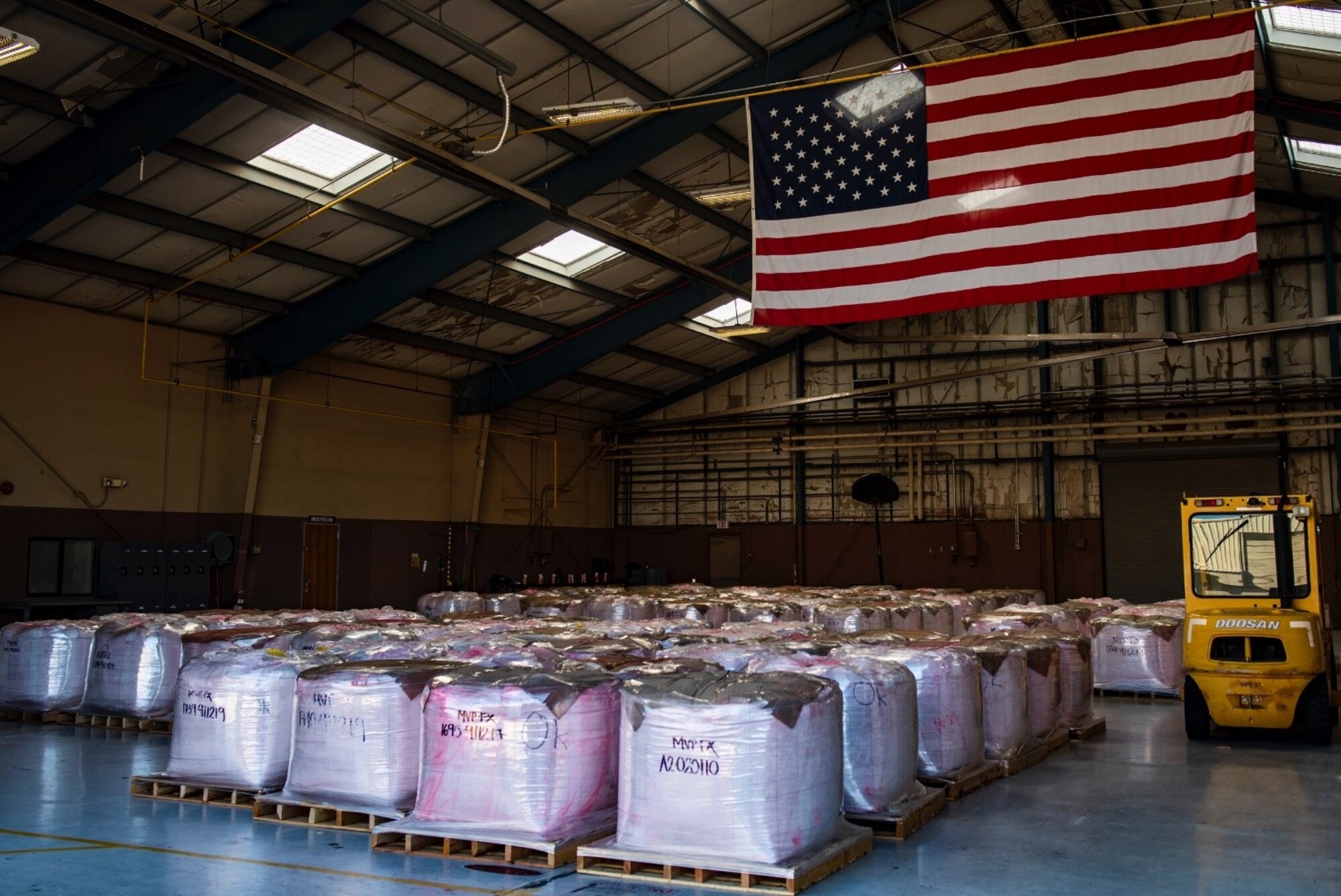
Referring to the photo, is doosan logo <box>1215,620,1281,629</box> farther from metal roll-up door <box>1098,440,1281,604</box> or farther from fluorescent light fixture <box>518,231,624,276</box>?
metal roll-up door <box>1098,440,1281,604</box>

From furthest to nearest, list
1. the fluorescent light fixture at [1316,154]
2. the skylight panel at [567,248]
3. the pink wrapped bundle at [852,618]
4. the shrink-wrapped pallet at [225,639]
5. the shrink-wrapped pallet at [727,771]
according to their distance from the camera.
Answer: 1. the skylight panel at [567,248]
2. the fluorescent light fixture at [1316,154]
3. the pink wrapped bundle at [852,618]
4. the shrink-wrapped pallet at [225,639]
5. the shrink-wrapped pallet at [727,771]

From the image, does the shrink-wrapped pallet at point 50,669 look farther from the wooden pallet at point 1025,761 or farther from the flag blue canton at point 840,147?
the wooden pallet at point 1025,761

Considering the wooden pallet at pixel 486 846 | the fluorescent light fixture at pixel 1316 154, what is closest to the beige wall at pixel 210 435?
the wooden pallet at pixel 486 846

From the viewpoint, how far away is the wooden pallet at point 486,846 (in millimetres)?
5953

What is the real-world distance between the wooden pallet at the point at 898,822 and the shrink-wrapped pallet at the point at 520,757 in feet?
5.29

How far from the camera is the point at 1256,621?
9531 mm

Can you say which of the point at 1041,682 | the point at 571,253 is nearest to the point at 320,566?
the point at 571,253

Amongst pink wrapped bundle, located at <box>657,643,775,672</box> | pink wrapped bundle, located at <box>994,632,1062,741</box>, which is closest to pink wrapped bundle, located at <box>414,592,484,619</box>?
pink wrapped bundle, located at <box>657,643,775,672</box>

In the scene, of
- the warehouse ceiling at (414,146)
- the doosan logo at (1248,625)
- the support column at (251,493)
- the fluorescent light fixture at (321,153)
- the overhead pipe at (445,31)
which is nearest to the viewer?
the doosan logo at (1248,625)

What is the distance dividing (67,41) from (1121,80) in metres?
11.1

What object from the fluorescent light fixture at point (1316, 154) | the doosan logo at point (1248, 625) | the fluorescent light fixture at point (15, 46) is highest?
the fluorescent light fixture at point (1316, 154)

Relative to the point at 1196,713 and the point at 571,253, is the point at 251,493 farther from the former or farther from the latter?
the point at 1196,713

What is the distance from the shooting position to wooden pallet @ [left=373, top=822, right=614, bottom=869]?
595 cm

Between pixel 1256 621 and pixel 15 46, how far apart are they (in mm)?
11552
